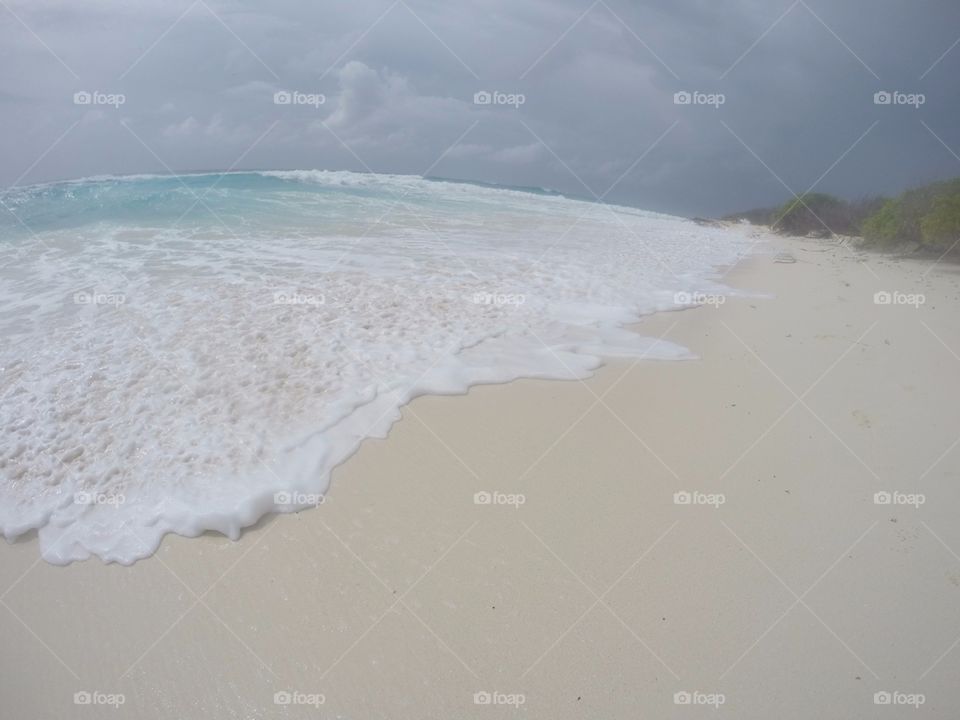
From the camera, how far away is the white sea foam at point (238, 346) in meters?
3.09

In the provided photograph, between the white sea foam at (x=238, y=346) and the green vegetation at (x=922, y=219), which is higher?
the green vegetation at (x=922, y=219)

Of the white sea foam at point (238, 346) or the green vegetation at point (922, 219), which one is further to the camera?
the green vegetation at point (922, 219)

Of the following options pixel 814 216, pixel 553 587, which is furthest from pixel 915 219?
pixel 553 587

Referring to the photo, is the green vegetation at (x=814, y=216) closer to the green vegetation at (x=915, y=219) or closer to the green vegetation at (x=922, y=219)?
the green vegetation at (x=915, y=219)

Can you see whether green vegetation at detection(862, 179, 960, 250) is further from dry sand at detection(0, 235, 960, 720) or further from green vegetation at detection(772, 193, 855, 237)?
dry sand at detection(0, 235, 960, 720)

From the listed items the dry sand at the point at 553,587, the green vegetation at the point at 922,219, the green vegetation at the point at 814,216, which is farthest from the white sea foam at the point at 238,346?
the green vegetation at the point at 814,216

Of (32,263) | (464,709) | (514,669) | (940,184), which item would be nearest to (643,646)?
(514,669)

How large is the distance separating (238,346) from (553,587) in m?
3.24

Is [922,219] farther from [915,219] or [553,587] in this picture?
[553,587]

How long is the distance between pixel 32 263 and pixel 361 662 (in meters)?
7.43

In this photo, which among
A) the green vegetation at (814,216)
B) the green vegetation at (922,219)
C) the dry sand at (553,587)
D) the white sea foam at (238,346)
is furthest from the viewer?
the green vegetation at (814,216)

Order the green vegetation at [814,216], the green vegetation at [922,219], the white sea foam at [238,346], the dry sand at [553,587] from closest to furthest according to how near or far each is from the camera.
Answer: the dry sand at [553,587] < the white sea foam at [238,346] < the green vegetation at [922,219] < the green vegetation at [814,216]

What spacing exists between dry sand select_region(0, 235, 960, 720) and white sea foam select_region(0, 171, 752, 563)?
29 cm

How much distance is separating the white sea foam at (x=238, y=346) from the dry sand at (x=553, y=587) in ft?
0.95
